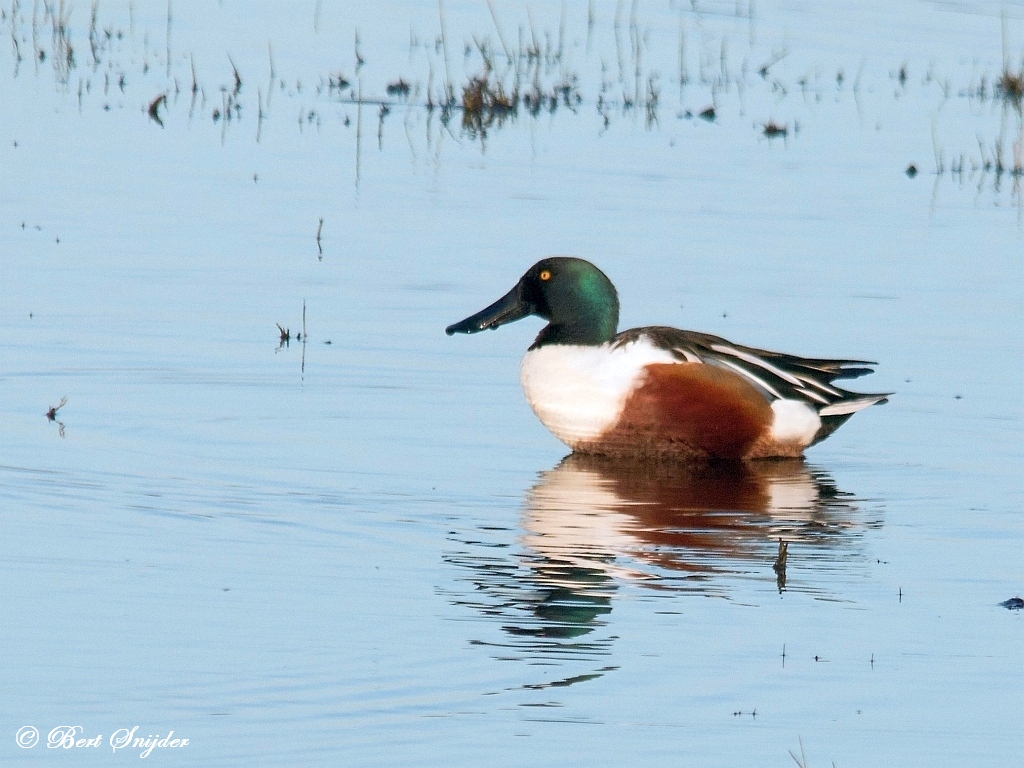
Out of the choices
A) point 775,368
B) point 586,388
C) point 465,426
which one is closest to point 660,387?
point 586,388

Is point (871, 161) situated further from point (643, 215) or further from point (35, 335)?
point (35, 335)

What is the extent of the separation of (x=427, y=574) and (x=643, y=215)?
18.9 feet

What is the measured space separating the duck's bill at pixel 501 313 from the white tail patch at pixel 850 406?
1187mm

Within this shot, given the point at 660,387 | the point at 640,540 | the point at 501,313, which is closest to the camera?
the point at 640,540

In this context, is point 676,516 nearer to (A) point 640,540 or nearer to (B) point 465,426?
(A) point 640,540

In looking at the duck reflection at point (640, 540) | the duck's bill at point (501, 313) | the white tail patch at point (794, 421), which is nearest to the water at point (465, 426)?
the duck reflection at point (640, 540)

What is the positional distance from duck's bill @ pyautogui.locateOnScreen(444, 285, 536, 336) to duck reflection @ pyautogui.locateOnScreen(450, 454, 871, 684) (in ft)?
2.62

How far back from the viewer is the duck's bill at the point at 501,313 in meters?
8.15

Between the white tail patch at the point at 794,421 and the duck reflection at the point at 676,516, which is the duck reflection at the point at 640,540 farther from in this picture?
the white tail patch at the point at 794,421

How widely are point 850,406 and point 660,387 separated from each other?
0.85 m

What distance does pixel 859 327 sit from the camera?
927cm

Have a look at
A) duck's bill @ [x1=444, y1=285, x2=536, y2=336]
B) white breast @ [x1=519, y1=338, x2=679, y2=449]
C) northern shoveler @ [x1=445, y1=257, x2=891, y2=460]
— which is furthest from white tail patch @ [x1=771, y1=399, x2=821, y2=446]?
duck's bill @ [x1=444, y1=285, x2=536, y2=336]

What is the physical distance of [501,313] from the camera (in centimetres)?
819

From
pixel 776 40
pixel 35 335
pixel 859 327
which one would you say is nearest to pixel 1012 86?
pixel 776 40
